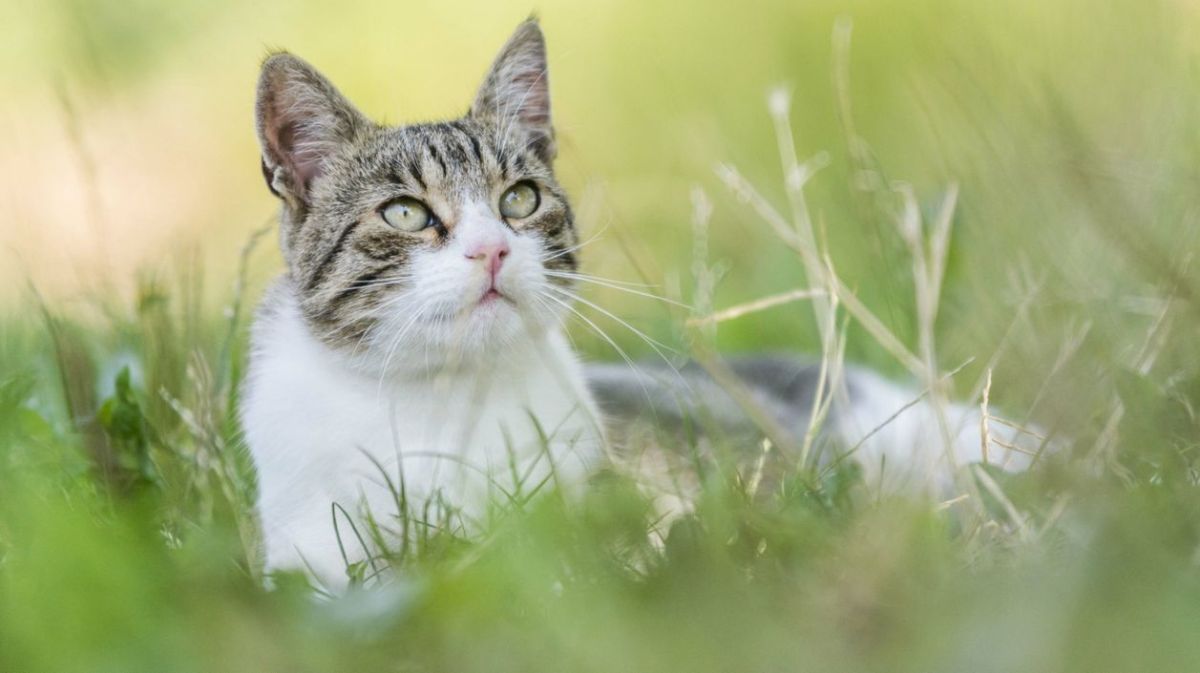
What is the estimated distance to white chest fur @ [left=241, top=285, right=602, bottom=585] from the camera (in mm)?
2201

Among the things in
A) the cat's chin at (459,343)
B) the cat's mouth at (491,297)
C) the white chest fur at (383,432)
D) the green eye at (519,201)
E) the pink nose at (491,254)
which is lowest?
the white chest fur at (383,432)

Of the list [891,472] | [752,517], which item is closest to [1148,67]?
[891,472]

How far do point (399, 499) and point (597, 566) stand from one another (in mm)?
533

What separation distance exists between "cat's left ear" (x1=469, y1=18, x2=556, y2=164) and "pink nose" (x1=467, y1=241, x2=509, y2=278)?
45cm

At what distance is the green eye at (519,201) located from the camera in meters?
2.49

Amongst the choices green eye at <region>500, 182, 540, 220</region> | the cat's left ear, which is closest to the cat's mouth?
green eye at <region>500, 182, 540, 220</region>

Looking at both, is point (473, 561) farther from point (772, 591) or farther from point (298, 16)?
point (298, 16)

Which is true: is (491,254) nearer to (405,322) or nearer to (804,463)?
(405,322)

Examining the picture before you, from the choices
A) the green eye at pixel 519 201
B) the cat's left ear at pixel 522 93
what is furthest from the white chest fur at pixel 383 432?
the cat's left ear at pixel 522 93

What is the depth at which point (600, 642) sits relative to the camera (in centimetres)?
138

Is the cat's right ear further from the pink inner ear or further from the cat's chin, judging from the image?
the cat's chin

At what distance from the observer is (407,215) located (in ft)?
7.84

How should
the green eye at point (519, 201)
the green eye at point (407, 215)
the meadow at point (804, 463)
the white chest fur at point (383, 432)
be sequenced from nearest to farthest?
the meadow at point (804, 463)
the white chest fur at point (383, 432)
the green eye at point (407, 215)
the green eye at point (519, 201)

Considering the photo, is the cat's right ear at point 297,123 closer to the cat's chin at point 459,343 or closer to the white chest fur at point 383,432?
the white chest fur at point 383,432
